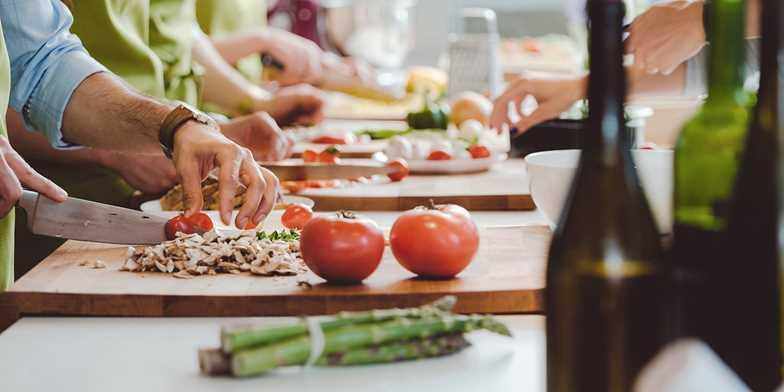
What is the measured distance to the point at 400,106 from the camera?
482 cm

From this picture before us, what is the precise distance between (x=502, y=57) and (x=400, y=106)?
1.63m

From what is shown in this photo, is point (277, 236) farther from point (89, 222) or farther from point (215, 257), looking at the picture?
point (89, 222)

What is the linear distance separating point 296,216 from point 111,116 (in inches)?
15.8

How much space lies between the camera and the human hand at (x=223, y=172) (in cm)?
167

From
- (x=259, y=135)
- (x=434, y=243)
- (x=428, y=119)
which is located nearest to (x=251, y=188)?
(x=434, y=243)

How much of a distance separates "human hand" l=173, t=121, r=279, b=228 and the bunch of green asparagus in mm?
562

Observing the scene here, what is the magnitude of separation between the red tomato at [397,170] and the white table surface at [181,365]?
1148 mm

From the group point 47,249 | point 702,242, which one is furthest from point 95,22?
point 702,242

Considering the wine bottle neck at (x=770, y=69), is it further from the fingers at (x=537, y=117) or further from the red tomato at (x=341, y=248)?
the fingers at (x=537, y=117)

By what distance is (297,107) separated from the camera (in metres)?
3.84

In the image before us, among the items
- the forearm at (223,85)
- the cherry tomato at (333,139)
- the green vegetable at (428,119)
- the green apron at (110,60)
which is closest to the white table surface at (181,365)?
the green apron at (110,60)

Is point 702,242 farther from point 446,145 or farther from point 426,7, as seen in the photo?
point 426,7

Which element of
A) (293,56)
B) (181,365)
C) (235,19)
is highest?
(235,19)

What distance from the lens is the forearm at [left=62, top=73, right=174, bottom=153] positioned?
6.38ft
